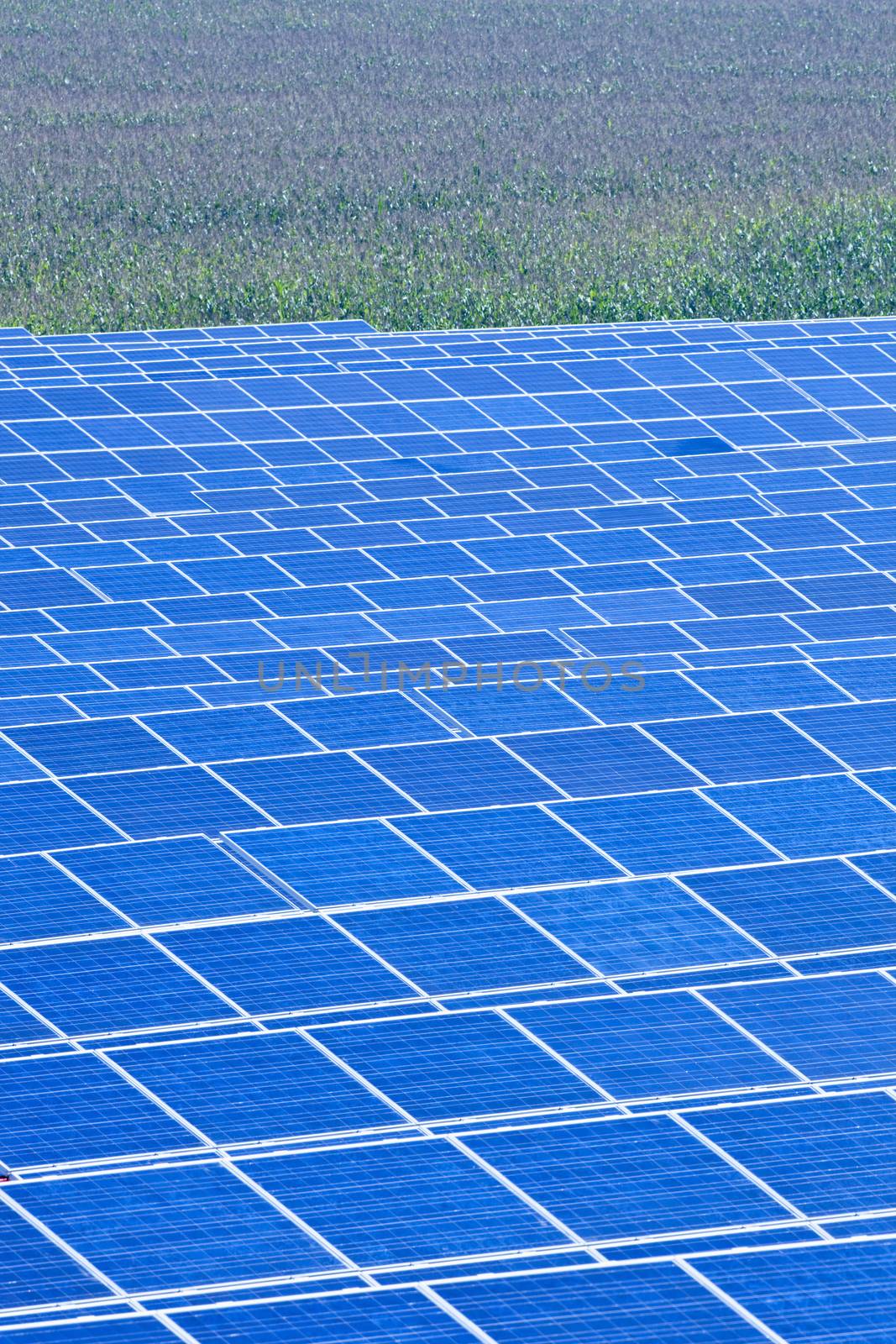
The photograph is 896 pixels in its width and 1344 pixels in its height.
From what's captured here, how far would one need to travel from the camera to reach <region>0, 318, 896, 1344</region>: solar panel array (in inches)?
479

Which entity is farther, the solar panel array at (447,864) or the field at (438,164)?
the field at (438,164)

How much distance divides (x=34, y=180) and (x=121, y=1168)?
148ft

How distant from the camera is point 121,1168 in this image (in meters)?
12.8

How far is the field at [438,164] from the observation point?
42.8 m

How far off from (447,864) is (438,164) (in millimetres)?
42790

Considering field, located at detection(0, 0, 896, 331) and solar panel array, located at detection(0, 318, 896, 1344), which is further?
field, located at detection(0, 0, 896, 331)

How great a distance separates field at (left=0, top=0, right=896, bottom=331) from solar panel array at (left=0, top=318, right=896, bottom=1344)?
13.5 meters

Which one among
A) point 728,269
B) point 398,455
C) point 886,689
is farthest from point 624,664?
point 728,269

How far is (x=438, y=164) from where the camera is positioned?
187ft

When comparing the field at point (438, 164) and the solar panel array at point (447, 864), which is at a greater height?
the field at point (438, 164)

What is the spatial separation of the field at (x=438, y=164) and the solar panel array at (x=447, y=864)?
44.3 feet

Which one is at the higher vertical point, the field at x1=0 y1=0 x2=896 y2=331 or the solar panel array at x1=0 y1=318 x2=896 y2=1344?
the field at x1=0 y1=0 x2=896 y2=331

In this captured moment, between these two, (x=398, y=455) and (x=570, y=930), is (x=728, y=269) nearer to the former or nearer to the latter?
(x=398, y=455)

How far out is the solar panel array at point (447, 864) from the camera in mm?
12156
